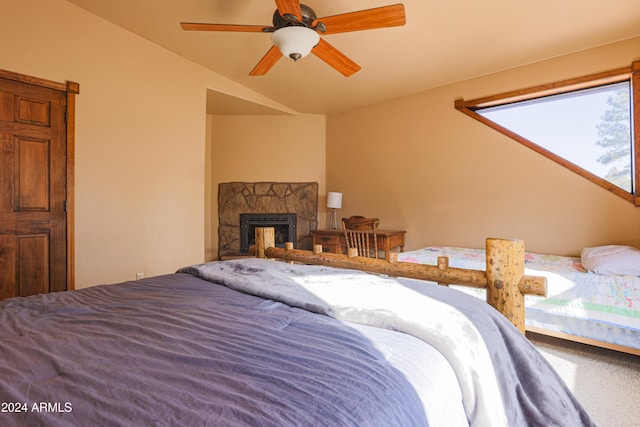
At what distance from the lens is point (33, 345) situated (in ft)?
2.92

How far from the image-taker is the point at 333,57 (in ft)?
7.97

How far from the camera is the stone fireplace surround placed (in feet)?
16.5

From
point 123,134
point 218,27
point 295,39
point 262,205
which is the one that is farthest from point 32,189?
point 262,205

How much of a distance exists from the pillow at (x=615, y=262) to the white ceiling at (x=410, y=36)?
1.87 metres

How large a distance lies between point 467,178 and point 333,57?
2295 millimetres

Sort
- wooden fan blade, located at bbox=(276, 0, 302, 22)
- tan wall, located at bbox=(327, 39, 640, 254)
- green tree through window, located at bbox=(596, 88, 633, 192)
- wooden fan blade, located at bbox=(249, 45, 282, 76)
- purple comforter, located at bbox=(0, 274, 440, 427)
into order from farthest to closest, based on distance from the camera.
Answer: tan wall, located at bbox=(327, 39, 640, 254) → green tree through window, located at bbox=(596, 88, 633, 192) → wooden fan blade, located at bbox=(249, 45, 282, 76) → wooden fan blade, located at bbox=(276, 0, 302, 22) → purple comforter, located at bbox=(0, 274, 440, 427)

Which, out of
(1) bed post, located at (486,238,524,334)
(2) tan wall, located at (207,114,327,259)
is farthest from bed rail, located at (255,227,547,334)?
(2) tan wall, located at (207,114,327,259)

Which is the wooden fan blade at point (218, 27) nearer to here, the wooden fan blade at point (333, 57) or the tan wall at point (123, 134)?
the wooden fan blade at point (333, 57)

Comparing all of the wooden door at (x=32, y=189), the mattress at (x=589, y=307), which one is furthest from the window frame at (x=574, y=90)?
the wooden door at (x=32, y=189)

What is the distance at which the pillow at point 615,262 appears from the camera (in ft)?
7.70

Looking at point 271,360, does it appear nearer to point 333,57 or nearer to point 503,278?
point 503,278

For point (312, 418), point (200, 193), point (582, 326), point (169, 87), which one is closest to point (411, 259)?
point (582, 326)

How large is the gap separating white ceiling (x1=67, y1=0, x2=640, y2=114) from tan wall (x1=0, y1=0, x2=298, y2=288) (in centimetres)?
25

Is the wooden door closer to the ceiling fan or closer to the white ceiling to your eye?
the white ceiling
